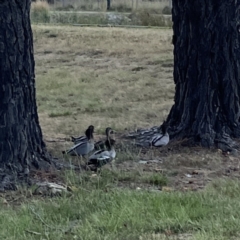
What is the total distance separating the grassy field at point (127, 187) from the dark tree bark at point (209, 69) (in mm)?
375

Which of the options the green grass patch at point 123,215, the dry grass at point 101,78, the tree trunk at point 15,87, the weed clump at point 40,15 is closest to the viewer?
the green grass patch at point 123,215

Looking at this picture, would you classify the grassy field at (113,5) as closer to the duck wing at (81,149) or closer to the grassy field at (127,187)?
the grassy field at (127,187)

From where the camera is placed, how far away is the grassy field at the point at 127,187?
640 centimetres

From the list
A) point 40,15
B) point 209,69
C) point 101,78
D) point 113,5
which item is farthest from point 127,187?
point 113,5

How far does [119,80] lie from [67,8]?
2553 centimetres

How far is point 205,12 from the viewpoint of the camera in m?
10.1

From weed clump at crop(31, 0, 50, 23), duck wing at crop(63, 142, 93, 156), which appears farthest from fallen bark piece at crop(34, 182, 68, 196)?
weed clump at crop(31, 0, 50, 23)

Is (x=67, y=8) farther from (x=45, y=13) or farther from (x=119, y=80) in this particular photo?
(x=119, y=80)

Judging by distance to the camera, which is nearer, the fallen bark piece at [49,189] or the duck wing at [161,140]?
the fallen bark piece at [49,189]

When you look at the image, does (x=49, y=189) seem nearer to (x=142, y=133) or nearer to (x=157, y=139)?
(x=157, y=139)

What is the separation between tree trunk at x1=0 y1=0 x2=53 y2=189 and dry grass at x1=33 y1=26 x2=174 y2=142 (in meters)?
3.46

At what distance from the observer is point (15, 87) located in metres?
8.10

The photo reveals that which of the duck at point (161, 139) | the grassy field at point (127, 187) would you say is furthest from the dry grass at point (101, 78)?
the duck at point (161, 139)

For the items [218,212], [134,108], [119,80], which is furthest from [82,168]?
[119,80]
